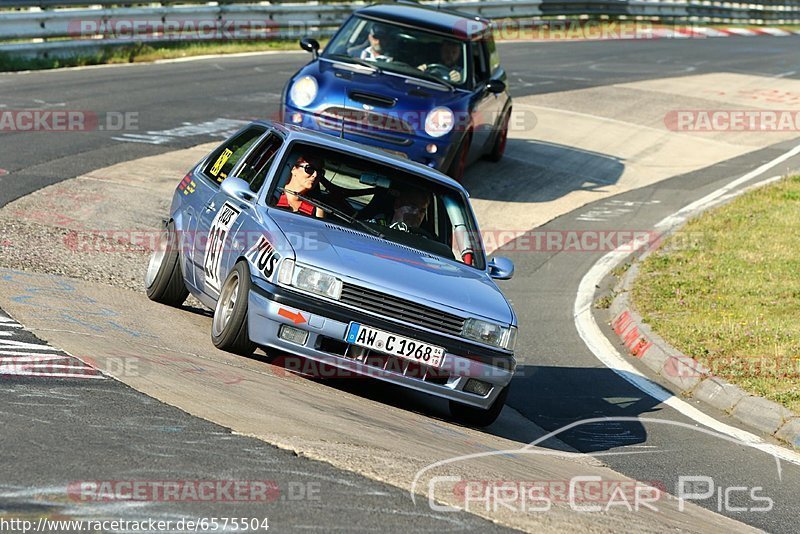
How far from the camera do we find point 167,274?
920 centimetres

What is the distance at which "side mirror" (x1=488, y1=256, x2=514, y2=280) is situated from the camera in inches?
336

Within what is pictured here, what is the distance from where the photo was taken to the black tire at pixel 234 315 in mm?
7445

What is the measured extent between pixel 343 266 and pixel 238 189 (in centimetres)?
132

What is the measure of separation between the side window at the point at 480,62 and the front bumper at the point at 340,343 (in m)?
8.44

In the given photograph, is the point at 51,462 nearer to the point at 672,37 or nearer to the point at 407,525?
the point at 407,525

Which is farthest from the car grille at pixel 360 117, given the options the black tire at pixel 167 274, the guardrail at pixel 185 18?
the guardrail at pixel 185 18

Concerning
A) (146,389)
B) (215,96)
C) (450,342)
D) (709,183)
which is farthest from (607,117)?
(146,389)

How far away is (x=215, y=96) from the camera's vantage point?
20484 mm

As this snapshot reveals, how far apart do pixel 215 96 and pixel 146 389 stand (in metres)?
14.7
